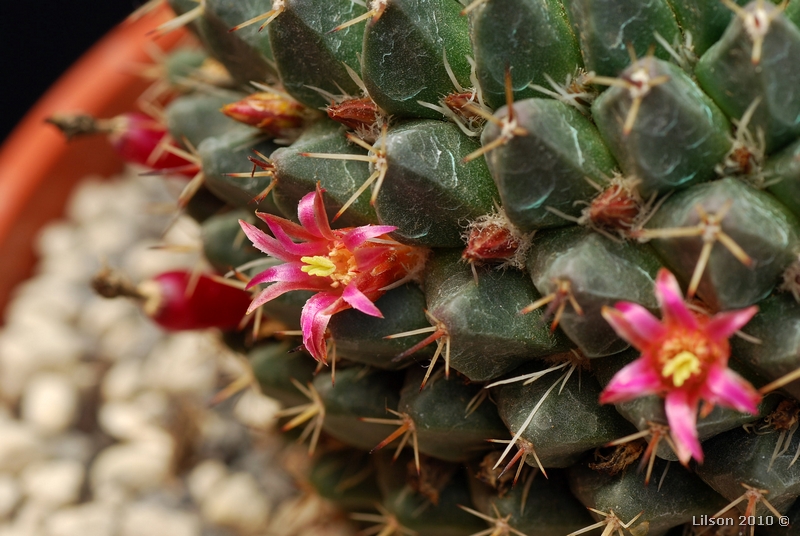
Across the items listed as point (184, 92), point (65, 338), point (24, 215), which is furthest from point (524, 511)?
point (24, 215)

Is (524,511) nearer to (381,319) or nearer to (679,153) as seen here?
(381,319)

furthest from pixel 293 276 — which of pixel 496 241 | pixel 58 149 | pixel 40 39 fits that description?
pixel 40 39

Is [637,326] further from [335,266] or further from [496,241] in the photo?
[335,266]

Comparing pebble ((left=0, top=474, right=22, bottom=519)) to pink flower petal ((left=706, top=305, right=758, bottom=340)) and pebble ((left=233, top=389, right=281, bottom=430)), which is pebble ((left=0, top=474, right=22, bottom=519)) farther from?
pink flower petal ((left=706, top=305, right=758, bottom=340))

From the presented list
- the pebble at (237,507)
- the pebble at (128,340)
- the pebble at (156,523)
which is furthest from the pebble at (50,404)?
the pebble at (237,507)

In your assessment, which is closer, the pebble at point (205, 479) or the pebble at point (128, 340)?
the pebble at point (205, 479)

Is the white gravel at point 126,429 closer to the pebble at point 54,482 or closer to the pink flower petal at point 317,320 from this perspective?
the pebble at point 54,482

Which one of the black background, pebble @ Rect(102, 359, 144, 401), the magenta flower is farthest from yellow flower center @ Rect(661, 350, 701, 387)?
the black background
